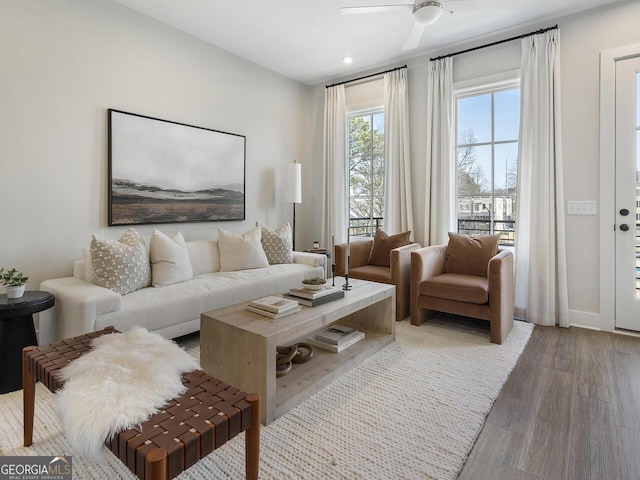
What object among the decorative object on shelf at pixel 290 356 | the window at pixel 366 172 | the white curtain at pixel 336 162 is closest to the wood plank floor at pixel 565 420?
the decorative object on shelf at pixel 290 356

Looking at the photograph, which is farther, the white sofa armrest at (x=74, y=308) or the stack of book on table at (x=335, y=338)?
the stack of book on table at (x=335, y=338)

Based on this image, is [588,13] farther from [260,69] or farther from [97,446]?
[97,446]

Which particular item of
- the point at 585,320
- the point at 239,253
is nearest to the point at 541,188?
the point at 585,320

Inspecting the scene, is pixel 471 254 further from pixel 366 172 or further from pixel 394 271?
pixel 366 172

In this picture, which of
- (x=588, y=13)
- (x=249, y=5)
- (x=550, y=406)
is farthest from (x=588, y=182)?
(x=249, y=5)

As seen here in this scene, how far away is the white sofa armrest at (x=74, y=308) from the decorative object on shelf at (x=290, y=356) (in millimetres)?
1121

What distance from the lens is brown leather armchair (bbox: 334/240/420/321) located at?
3297 mm

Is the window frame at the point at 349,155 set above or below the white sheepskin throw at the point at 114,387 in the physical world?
above

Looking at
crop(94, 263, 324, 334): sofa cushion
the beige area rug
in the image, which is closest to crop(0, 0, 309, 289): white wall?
crop(94, 263, 324, 334): sofa cushion

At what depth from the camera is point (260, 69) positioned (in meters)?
4.36

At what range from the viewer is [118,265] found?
2467 millimetres

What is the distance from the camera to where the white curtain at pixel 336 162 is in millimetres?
4719

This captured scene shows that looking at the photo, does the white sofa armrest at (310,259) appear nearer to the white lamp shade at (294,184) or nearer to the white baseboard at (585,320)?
the white lamp shade at (294,184)

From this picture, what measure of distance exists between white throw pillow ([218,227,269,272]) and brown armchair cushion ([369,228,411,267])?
49.1 inches
